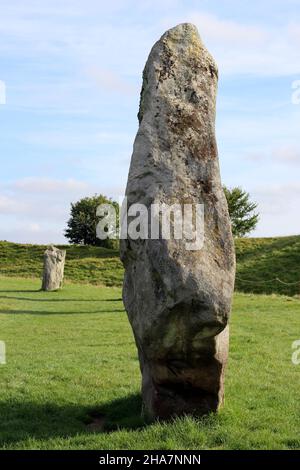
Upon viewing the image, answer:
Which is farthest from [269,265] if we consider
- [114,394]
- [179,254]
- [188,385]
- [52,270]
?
[179,254]

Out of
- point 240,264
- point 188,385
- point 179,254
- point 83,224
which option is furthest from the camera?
point 83,224

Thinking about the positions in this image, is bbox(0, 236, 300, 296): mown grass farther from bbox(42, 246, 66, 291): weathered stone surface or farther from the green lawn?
the green lawn

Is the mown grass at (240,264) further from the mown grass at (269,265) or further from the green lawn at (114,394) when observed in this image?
the green lawn at (114,394)

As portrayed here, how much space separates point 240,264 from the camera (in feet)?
181

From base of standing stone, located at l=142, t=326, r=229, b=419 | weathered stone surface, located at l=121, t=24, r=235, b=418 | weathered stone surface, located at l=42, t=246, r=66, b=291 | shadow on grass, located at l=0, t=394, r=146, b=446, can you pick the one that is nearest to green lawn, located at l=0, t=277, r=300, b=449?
shadow on grass, located at l=0, t=394, r=146, b=446

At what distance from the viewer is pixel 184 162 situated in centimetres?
887

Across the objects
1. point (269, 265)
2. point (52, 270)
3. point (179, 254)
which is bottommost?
point (52, 270)

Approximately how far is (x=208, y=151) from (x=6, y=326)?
1492 centimetres

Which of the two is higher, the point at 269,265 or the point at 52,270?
the point at 269,265

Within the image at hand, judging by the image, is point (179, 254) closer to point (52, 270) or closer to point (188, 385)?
point (188, 385)

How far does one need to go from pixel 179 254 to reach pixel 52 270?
101 feet

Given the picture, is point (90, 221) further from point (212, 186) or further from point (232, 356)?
point (212, 186)

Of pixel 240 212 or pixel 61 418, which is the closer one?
pixel 61 418
